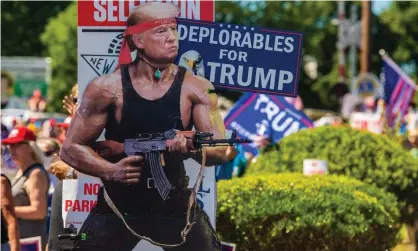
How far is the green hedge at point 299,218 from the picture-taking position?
29.7 ft

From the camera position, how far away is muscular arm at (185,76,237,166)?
21.2 feet

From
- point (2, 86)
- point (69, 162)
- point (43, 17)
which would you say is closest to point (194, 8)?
point (69, 162)

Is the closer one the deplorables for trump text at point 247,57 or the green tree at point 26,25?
the deplorables for trump text at point 247,57

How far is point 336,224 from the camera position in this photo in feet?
29.9

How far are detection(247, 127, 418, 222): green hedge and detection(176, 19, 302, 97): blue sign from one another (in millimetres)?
5117

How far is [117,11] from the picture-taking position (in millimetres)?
6582

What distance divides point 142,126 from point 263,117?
27.6ft

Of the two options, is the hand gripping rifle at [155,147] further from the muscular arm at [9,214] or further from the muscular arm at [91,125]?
the muscular arm at [9,214]

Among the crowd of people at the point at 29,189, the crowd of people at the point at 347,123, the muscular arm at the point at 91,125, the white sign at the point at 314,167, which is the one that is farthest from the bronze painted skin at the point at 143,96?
the crowd of people at the point at 347,123

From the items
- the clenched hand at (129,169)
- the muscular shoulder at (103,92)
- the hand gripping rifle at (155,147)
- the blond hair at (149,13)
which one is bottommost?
the clenched hand at (129,169)

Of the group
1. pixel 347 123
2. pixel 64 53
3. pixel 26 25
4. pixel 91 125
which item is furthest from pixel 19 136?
pixel 26 25

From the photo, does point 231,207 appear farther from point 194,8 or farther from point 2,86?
point 2,86

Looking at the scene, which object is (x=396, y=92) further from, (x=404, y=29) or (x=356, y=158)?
(x=404, y=29)

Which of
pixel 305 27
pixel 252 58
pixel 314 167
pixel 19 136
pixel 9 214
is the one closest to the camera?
pixel 252 58
